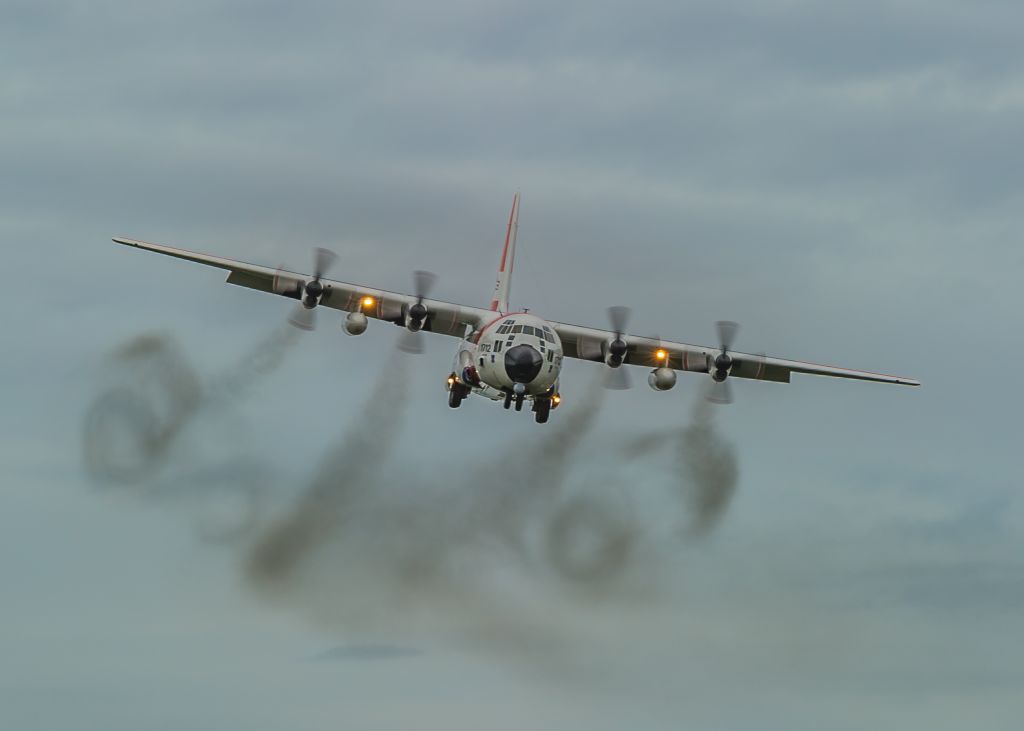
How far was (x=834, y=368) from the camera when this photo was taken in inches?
2044

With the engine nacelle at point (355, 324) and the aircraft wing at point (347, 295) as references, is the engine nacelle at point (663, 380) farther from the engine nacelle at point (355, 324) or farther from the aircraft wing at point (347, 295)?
the engine nacelle at point (355, 324)

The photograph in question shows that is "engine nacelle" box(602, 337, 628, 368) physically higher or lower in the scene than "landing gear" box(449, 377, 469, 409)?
higher

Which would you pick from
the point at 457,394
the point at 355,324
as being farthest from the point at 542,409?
the point at 355,324

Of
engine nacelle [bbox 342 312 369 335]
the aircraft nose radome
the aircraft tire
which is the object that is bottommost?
the aircraft tire

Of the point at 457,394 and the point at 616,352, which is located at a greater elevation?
the point at 616,352

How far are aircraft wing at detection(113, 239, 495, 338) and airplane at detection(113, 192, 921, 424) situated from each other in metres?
0.03

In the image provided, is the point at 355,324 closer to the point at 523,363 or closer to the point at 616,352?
the point at 523,363

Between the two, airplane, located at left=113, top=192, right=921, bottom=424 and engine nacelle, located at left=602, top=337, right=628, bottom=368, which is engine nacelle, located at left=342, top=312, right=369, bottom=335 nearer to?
airplane, located at left=113, top=192, right=921, bottom=424

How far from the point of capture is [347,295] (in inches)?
1877

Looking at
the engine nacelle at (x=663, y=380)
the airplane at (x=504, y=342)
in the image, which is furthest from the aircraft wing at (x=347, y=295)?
the engine nacelle at (x=663, y=380)

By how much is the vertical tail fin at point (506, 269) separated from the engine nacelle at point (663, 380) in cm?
766

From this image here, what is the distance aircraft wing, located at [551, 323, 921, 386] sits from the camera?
4878cm

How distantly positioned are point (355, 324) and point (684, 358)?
11439 millimetres

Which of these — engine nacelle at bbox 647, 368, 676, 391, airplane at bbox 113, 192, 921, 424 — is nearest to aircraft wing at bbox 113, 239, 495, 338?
airplane at bbox 113, 192, 921, 424
